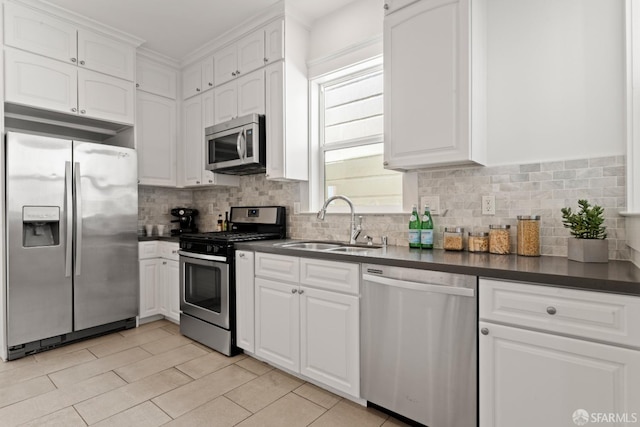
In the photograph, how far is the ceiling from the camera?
8.68ft

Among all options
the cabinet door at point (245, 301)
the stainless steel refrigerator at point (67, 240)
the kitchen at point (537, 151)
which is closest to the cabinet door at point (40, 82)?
the stainless steel refrigerator at point (67, 240)

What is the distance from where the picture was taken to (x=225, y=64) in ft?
10.5

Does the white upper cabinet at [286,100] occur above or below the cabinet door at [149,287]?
above

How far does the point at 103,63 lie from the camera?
10.1 ft

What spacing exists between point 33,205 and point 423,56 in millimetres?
3059

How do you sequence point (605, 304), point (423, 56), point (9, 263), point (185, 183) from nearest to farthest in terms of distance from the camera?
point (605, 304) → point (423, 56) → point (9, 263) → point (185, 183)

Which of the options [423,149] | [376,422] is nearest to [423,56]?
[423,149]

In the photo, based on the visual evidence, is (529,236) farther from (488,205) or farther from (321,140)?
(321,140)

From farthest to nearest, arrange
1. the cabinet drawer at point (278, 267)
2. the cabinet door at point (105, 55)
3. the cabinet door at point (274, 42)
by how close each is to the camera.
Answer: the cabinet door at point (105, 55) → the cabinet door at point (274, 42) → the cabinet drawer at point (278, 267)

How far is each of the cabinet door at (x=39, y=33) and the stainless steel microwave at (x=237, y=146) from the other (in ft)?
4.26

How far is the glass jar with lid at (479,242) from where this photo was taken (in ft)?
6.39

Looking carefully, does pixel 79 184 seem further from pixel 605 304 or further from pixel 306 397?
pixel 605 304

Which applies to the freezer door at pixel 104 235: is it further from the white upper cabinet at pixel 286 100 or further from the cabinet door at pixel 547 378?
the cabinet door at pixel 547 378

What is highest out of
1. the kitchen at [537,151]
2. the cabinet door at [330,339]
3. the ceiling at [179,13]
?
the ceiling at [179,13]
